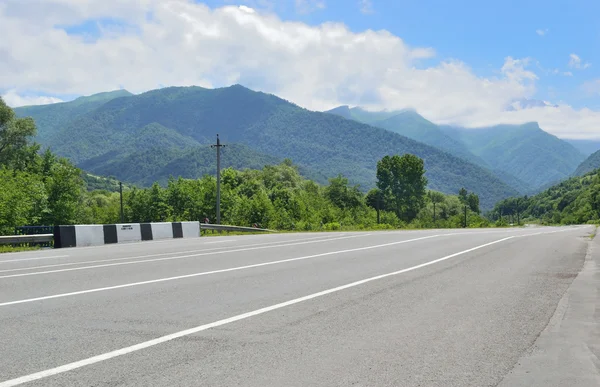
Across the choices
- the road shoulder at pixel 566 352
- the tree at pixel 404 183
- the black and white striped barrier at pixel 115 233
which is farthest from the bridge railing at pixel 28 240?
the tree at pixel 404 183

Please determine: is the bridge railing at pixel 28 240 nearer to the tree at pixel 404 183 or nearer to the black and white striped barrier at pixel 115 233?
the black and white striped barrier at pixel 115 233

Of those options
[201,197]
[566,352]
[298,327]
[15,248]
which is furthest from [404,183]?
[566,352]

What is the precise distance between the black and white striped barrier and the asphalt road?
32.6ft

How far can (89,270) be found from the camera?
11.9 metres

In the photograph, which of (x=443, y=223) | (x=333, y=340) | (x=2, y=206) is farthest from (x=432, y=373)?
(x=443, y=223)

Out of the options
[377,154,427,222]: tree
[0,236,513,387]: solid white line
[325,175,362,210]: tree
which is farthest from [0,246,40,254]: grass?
[377,154,427,222]: tree

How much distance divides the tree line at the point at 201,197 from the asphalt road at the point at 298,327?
28.1m

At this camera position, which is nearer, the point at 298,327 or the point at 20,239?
the point at 298,327

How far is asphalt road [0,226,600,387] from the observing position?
4.62m

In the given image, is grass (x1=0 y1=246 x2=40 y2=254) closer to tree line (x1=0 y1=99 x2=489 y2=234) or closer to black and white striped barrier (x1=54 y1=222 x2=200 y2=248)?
black and white striped barrier (x1=54 y1=222 x2=200 y2=248)

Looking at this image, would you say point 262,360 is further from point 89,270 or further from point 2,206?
point 2,206

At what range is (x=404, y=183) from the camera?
13625 cm

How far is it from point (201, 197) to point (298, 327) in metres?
80.7

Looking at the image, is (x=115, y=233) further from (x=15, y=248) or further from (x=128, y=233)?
(x=15, y=248)
